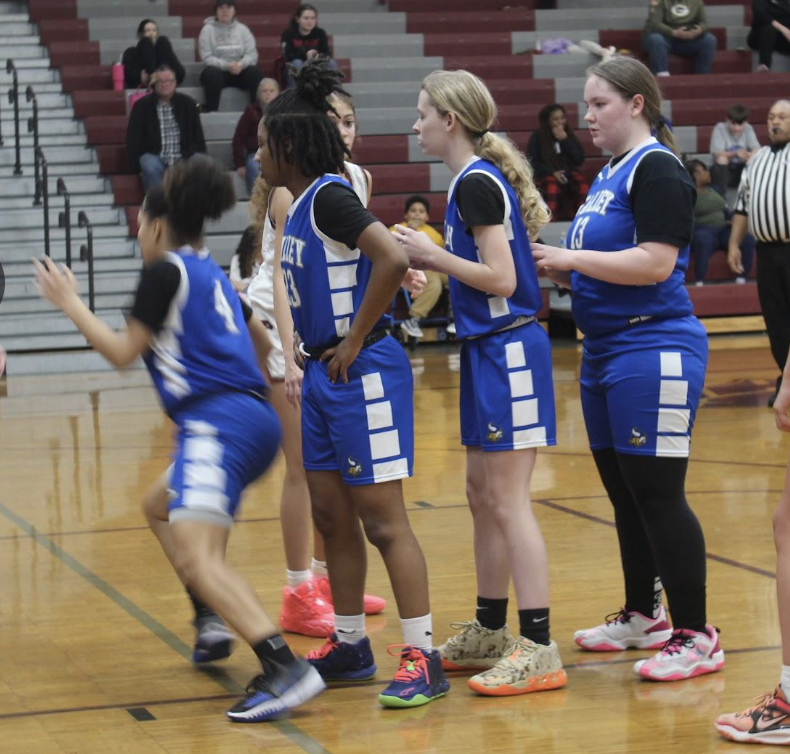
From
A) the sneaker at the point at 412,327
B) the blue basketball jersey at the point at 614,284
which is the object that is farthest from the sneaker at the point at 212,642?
the sneaker at the point at 412,327

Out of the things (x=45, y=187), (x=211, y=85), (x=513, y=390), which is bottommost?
(x=513, y=390)

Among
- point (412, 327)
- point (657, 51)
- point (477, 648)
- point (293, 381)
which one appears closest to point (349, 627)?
point (477, 648)

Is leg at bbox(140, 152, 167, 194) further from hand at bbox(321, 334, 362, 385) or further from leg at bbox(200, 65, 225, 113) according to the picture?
hand at bbox(321, 334, 362, 385)

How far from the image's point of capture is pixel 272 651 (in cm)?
349

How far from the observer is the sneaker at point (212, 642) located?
401 cm

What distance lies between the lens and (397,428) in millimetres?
3684

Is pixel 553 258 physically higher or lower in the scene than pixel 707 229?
higher

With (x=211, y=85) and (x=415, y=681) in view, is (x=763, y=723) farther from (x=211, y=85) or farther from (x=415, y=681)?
(x=211, y=85)

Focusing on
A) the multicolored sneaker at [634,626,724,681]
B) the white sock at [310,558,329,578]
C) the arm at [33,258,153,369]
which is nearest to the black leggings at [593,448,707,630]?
the multicolored sneaker at [634,626,724,681]

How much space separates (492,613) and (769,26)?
→ 13.9 metres

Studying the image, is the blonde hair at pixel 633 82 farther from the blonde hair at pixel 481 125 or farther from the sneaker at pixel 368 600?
the sneaker at pixel 368 600

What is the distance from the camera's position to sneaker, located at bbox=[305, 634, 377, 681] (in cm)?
388

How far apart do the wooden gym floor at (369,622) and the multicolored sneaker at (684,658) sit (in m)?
0.04

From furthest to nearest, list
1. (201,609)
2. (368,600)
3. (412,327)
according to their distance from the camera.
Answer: (412,327), (368,600), (201,609)
